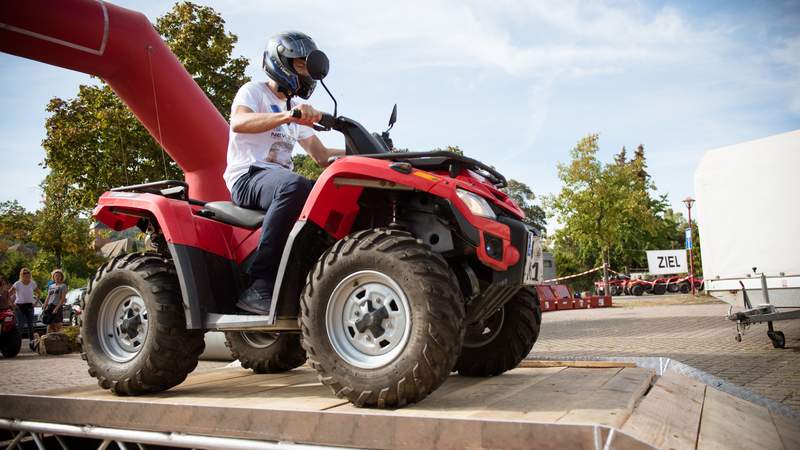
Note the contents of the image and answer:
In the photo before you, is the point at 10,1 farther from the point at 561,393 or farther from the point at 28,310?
the point at 28,310

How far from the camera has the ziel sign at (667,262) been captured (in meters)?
30.4

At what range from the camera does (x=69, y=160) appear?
1598 centimetres

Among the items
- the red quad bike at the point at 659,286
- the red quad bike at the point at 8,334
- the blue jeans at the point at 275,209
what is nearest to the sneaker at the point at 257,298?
the blue jeans at the point at 275,209

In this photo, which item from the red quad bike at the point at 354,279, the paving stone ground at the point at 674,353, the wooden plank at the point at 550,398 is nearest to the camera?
the wooden plank at the point at 550,398

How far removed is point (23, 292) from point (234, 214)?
1328 cm

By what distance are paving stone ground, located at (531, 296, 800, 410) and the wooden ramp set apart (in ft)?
4.47

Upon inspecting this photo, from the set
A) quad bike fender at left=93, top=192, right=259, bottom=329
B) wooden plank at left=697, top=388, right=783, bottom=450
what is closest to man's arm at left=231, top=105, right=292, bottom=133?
quad bike fender at left=93, top=192, right=259, bottom=329


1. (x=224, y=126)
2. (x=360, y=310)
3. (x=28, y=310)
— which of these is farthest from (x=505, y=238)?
(x=28, y=310)

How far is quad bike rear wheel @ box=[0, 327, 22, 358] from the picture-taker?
42.7ft

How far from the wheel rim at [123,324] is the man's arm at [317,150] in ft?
4.94

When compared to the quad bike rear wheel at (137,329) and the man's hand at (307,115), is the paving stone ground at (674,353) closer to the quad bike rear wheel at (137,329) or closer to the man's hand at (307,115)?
the quad bike rear wheel at (137,329)

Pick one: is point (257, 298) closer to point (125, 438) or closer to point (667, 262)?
point (125, 438)

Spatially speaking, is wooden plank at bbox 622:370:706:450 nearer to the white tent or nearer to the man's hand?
the man's hand

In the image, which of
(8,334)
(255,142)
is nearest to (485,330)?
(255,142)
